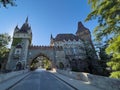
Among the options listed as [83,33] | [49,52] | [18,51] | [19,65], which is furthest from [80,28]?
[19,65]

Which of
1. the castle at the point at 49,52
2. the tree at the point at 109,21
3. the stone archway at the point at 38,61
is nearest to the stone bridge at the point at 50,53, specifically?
the castle at the point at 49,52

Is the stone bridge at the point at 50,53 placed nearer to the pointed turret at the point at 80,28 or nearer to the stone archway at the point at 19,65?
the stone archway at the point at 19,65

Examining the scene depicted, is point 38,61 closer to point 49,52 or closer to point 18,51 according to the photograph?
point 49,52

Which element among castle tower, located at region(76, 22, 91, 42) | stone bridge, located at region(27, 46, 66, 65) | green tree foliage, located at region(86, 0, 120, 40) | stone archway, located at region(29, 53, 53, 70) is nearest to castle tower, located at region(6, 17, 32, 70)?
stone bridge, located at region(27, 46, 66, 65)

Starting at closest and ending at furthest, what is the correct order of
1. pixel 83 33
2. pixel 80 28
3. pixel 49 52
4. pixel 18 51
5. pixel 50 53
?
1. pixel 18 51
2. pixel 50 53
3. pixel 49 52
4. pixel 83 33
5. pixel 80 28

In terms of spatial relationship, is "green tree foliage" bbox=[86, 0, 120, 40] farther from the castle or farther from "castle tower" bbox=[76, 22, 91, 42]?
"castle tower" bbox=[76, 22, 91, 42]

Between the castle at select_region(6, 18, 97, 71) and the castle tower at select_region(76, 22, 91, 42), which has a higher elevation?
the castle tower at select_region(76, 22, 91, 42)

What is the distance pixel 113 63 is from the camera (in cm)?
895

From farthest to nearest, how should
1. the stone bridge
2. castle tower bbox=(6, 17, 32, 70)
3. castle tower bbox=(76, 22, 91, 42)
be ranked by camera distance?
castle tower bbox=(76, 22, 91, 42), the stone bridge, castle tower bbox=(6, 17, 32, 70)

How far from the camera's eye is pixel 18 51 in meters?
44.4

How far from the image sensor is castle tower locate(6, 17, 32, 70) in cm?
4275

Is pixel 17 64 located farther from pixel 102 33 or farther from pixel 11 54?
pixel 102 33

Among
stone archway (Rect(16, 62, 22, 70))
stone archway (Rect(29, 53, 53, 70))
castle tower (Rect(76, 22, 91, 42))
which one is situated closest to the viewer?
stone archway (Rect(16, 62, 22, 70))

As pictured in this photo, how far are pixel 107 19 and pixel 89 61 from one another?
28.3m
